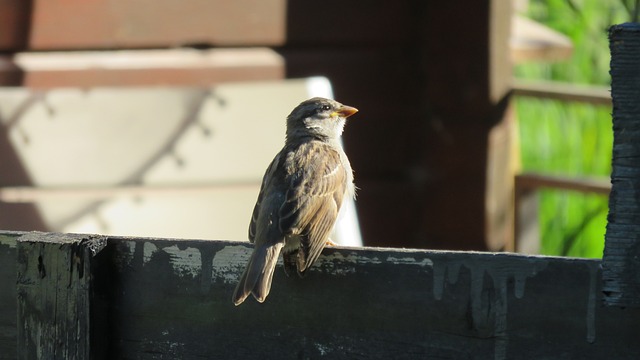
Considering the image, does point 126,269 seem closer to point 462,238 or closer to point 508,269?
point 508,269

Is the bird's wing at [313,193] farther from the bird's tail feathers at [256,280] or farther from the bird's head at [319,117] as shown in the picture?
the bird's head at [319,117]

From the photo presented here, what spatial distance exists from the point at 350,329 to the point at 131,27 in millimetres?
3419

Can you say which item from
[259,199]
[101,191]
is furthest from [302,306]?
[101,191]

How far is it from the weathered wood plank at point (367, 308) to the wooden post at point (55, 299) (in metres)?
0.10

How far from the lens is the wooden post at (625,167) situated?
76.3 inches

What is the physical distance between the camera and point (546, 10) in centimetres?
845

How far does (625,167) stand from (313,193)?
1.62m

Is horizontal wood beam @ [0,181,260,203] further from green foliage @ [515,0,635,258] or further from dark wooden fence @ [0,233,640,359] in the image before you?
green foliage @ [515,0,635,258]

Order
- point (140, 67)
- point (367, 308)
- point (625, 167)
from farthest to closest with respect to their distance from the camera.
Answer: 1. point (140, 67)
2. point (367, 308)
3. point (625, 167)

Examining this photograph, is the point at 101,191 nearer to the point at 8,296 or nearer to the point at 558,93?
the point at 8,296

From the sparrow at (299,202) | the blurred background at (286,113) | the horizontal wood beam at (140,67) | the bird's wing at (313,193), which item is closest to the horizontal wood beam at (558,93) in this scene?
the blurred background at (286,113)

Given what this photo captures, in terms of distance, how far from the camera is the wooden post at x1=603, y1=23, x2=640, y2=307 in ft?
6.36

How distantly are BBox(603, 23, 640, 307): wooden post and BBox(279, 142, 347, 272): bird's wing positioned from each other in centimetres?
100

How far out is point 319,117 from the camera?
448cm
